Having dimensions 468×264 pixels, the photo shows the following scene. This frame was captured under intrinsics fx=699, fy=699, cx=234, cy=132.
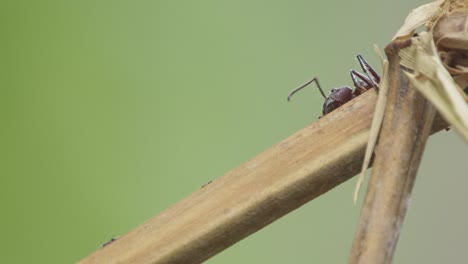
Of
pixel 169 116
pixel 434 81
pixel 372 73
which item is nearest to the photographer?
pixel 434 81

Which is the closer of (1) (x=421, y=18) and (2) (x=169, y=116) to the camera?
(1) (x=421, y=18)

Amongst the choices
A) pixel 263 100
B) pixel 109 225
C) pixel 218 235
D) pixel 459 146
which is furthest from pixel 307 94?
pixel 218 235

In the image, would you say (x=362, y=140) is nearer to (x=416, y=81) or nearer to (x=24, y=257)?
(x=416, y=81)

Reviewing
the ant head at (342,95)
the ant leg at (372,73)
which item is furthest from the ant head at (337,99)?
the ant leg at (372,73)

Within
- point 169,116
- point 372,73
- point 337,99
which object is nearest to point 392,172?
point 372,73

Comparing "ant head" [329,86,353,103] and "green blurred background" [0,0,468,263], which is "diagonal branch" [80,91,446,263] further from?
"green blurred background" [0,0,468,263]

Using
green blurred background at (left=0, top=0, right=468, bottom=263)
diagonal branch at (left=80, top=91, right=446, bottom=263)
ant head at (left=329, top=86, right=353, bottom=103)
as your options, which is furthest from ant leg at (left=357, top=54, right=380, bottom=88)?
green blurred background at (left=0, top=0, right=468, bottom=263)

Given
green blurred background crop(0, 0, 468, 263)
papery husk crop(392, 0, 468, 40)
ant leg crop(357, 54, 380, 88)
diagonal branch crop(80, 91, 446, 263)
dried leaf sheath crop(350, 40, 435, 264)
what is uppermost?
green blurred background crop(0, 0, 468, 263)

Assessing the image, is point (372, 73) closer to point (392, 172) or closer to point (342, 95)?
point (392, 172)
